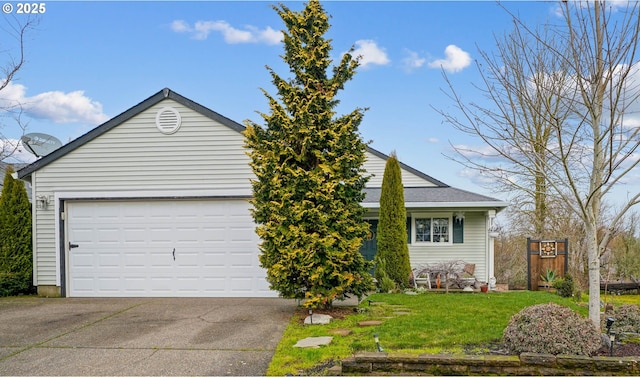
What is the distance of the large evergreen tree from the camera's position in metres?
6.49

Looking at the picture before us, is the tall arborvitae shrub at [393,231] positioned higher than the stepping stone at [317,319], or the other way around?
the tall arborvitae shrub at [393,231]

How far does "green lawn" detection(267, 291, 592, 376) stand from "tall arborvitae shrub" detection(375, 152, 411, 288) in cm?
151

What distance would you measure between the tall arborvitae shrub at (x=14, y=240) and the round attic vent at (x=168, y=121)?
3826mm

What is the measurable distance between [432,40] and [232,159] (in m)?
5.04

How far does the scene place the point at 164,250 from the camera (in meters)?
9.21

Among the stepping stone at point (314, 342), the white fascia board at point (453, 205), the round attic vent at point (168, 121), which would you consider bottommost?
the stepping stone at point (314, 342)

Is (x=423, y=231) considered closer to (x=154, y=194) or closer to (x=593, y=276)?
(x=593, y=276)

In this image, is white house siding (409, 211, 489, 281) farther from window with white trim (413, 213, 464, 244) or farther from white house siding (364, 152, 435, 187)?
white house siding (364, 152, 435, 187)

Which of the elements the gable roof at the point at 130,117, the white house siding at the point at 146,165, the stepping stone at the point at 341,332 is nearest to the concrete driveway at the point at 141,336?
the stepping stone at the point at 341,332

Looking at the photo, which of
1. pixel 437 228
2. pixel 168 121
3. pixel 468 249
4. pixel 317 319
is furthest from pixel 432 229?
pixel 168 121

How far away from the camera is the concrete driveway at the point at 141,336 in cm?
462

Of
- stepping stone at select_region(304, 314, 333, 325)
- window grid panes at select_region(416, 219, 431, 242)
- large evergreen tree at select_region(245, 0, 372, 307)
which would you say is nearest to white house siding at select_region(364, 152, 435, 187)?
window grid panes at select_region(416, 219, 431, 242)

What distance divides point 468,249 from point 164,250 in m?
8.49

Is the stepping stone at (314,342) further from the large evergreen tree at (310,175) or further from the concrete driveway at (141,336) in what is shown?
the large evergreen tree at (310,175)
